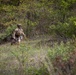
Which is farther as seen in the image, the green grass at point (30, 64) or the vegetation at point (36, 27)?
the vegetation at point (36, 27)

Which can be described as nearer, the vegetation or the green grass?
the green grass

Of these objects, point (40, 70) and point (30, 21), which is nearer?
point (40, 70)

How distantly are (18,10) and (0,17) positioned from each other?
1.43 metres

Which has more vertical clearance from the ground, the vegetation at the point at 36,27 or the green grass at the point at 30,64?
the green grass at the point at 30,64

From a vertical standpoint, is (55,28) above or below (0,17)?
above

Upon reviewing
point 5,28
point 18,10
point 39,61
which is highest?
point 39,61

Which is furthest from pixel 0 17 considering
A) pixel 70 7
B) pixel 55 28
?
pixel 55 28

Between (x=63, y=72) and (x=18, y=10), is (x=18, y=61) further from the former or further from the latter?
(x=18, y=10)

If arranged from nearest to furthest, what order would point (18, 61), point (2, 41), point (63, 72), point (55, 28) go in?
point (63, 72) < point (18, 61) < point (55, 28) < point (2, 41)

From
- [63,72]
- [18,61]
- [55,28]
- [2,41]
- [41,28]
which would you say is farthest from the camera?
[41,28]

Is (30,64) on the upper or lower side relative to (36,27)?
upper

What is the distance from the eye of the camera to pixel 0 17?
1959cm

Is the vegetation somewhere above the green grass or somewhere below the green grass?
below

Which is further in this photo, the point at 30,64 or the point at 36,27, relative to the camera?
the point at 36,27
